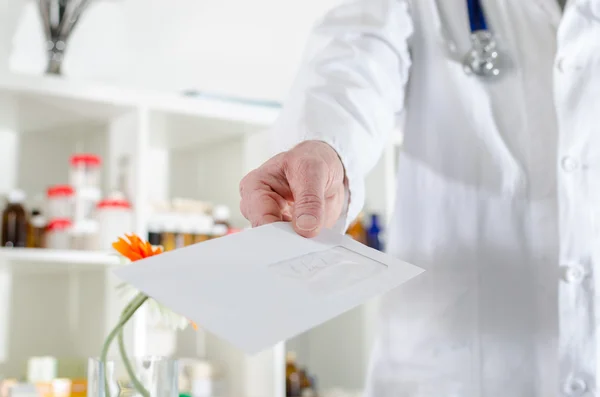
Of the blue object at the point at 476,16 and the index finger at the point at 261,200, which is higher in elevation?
the blue object at the point at 476,16

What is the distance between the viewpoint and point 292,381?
97.7 inches

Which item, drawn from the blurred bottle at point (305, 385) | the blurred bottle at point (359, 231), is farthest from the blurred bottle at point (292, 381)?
the blurred bottle at point (359, 231)

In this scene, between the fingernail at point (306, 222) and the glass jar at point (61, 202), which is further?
the glass jar at point (61, 202)

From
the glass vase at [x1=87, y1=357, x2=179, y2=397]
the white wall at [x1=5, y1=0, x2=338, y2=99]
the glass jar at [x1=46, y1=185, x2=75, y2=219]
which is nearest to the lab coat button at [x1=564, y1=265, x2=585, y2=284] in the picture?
the glass vase at [x1=87, y1=357, x2=179, y2=397]

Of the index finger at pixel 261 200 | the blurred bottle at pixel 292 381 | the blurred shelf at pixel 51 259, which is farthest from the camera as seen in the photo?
the blurred bottle at pixel 292 381

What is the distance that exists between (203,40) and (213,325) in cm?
238

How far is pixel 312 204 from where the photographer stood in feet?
2.15

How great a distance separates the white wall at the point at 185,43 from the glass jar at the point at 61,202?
58 cm

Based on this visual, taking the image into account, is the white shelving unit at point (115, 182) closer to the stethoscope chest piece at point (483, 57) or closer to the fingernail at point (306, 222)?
the stethoscope chest piece at point (483, 57)

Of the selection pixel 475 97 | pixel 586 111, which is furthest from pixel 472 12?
pixel 586 111

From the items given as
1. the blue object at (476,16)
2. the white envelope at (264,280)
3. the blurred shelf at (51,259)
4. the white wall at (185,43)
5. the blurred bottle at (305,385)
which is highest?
the white wall at (185,43)

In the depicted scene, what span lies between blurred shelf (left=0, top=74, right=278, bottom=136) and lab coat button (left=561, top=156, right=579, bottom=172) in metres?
1.49

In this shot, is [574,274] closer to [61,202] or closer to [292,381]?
[61,202]

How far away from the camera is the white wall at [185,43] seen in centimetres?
255
